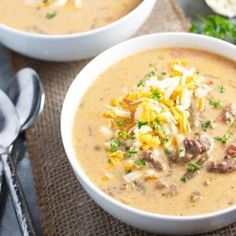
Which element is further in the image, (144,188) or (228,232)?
(228,232)

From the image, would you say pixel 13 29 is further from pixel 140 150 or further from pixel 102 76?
pixel 140 150

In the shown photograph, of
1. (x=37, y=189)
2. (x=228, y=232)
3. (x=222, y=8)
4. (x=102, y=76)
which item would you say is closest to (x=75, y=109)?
(x=102, y=76)

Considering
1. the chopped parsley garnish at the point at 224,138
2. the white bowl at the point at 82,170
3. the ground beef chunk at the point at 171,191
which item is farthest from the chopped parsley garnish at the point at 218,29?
the ground beef chunk at the point at 171,191

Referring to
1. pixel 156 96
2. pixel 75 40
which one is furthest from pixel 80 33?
pixel 156 96

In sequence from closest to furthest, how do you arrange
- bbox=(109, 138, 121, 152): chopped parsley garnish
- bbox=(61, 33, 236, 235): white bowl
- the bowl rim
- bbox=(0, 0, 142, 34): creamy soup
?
bbox=(61, 33, 236, 235): white bowl → bbox=(109, 138, 121, 152): chopped parsley garnish → the bowl rim → bbox=(0, 0, 142, 34): creamy soup

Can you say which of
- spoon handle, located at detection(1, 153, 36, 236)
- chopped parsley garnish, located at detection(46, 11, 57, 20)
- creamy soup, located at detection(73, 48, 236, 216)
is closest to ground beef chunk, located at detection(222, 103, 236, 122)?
creamy soup, located at detection(73, 48, 236, 216)

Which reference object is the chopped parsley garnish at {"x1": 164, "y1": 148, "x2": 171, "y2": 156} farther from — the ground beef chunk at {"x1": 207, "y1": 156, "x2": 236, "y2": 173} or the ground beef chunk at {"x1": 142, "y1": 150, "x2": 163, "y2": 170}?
the ground beef chunk at {"x1": 207, "y1": 156, "x2": 236, "y2": 173}

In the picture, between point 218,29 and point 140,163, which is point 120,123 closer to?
point 140,163
